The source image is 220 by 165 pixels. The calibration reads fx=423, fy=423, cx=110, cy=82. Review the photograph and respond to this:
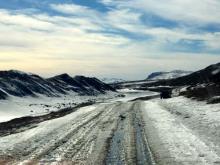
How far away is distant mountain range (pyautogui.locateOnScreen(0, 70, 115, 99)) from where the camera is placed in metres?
103

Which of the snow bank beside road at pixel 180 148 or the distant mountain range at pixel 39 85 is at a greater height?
the distant mountain range at pixel 39 85

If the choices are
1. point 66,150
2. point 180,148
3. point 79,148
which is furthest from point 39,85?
point 180,148

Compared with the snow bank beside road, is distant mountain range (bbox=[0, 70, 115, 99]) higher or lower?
higher

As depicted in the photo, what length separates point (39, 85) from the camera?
121 m

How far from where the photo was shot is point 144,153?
1365 centimetres

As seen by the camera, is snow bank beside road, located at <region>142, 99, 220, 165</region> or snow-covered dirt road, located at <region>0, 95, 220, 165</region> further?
snow-covered dirt road, located at <region>0, 95, 220, 165</region>

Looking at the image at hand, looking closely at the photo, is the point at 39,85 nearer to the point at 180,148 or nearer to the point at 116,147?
the point at 116,147

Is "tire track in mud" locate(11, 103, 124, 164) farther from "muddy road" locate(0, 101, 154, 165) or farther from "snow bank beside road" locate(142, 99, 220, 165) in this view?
"snow bank beside road" locate(142, 99, 220, 165)

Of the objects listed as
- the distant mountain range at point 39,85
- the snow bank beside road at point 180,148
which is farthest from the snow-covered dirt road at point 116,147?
the distant mountain range at point 39,85

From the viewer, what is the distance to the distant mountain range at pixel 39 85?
10300cm

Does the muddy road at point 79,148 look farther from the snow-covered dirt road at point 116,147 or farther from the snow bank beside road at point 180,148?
the snow bank beside road at point 180,148

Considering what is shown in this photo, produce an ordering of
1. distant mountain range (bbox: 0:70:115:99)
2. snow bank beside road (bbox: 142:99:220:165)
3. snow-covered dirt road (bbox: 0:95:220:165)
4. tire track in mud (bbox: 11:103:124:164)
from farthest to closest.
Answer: distant mountain range (bbox: 0:70:115:99) < tire track in mud (bbox: 11:103:124:164) < snow-covered dirt road (bbox: 0:95:220:165) < snow bank beside road (bbox: 142:99:220:165)

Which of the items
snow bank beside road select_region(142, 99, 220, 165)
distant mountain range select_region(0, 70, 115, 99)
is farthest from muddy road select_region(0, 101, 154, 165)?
distant mountain range select_region(0, 70, 115, 99)

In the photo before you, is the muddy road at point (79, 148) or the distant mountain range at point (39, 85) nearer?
the muddy road at point (79, 148)
